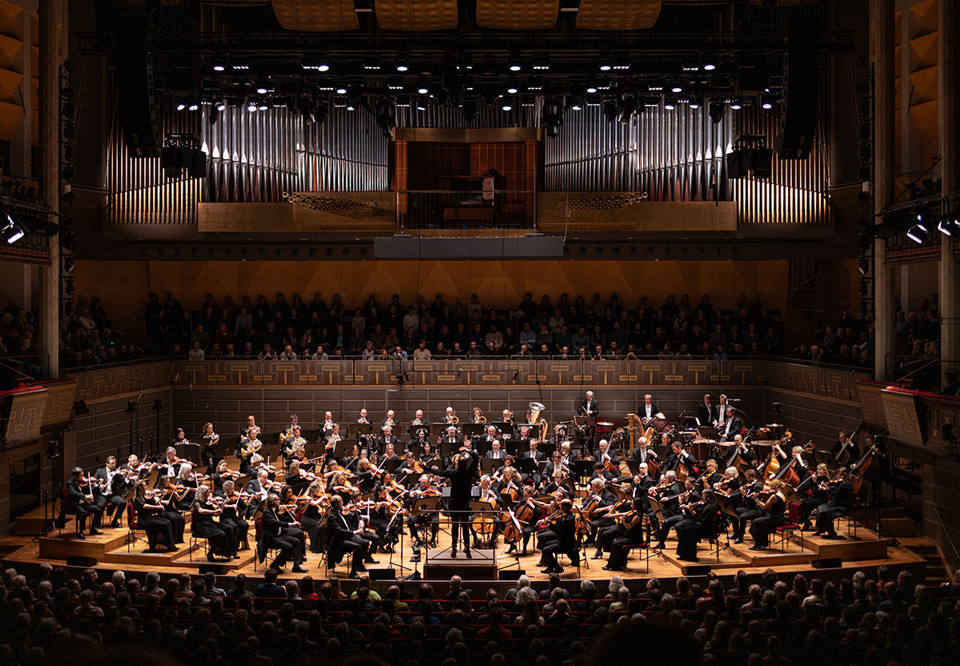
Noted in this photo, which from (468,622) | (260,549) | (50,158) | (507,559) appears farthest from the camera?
(50,158)

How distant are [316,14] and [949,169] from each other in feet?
36.5

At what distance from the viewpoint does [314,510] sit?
459 inches

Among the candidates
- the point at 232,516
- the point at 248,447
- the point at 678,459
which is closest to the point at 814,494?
the point at 678,459

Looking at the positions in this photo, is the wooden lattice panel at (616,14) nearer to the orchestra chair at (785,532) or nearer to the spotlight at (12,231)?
the orchestra chair at (785,532)

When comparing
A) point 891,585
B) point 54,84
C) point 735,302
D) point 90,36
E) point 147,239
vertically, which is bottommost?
point 891,585

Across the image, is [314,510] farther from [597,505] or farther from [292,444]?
[597,505]

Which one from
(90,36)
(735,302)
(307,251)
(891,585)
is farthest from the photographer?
(735,302)

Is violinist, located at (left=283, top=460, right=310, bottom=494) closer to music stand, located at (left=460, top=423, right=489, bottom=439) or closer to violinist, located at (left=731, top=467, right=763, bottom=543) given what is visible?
music stand, located at (left=460, top=423, right=489, bottom=439)

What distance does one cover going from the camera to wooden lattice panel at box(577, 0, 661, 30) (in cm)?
1698

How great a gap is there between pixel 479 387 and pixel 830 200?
8037mm

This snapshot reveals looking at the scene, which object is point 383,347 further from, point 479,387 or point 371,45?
point 371,45

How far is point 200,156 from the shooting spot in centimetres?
1534

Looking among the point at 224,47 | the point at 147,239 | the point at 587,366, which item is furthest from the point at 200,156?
the point at 587,366

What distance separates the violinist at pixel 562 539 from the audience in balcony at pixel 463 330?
7.22 metres
